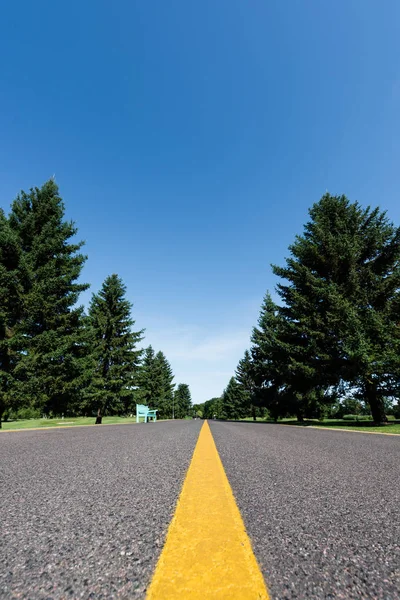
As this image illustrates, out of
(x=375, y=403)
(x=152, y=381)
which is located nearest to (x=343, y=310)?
(x=375, y=403)

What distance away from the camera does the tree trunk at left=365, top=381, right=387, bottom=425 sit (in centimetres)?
1408

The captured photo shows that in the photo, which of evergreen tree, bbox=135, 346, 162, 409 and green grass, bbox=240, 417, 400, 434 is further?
evergreen tree, bbox=135, 346, 162, 409

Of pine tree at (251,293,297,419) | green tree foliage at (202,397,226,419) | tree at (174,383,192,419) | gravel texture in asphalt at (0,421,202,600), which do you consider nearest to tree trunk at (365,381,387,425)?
pine tree at (251,293,297,419)

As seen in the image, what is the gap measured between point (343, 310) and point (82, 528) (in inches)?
593

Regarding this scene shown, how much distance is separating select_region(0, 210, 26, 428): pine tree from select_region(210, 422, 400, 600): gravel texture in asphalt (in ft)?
43.5

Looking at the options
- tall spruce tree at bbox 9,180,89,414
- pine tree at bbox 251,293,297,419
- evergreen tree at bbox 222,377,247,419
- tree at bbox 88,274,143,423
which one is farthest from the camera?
evergreen tree at bbox 222,377,247,419

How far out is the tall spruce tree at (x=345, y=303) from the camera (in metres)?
13.5

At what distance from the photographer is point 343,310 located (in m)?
14.2

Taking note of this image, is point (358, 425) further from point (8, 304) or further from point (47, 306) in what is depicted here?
point (8, 304)

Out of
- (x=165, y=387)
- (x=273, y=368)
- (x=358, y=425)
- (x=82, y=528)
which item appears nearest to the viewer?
(x=82, y=528)

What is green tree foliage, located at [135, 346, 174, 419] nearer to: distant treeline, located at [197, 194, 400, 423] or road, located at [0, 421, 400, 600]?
distant treeline, located at [197, 194, 400, 423]

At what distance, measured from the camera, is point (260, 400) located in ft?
89.6

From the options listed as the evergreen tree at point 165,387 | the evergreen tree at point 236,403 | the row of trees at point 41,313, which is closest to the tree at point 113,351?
the row of trees at point 41,313

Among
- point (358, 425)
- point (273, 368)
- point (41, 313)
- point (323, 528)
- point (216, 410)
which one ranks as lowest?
point (216, 410)
